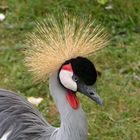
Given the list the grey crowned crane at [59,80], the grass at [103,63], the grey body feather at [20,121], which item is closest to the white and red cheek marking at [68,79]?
the grey crowned crane at [59,80]

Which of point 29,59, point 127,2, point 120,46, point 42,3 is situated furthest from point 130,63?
point 29,59

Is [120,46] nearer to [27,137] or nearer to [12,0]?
[12,0]

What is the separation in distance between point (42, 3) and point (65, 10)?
18 centimetres

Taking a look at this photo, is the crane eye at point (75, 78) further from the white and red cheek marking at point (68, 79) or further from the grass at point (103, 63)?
the grass at point (103, 63)

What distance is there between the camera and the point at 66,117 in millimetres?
2082

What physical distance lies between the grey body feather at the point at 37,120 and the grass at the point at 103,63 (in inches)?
17.0

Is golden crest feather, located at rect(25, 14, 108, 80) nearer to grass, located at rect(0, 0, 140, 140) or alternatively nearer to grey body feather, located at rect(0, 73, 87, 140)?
grey body feather, located at rect(0, 73, 87, 140)

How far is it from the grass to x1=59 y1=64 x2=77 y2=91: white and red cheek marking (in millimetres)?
616

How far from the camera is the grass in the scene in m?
2.68

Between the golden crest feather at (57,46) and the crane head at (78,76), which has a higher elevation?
the golden crest feather at (57,46)

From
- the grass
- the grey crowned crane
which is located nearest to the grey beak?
the grey crowned crane

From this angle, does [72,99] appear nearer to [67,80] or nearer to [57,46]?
[67,80]

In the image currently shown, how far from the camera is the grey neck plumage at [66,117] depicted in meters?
2.05

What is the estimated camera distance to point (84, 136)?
6.98 ft
